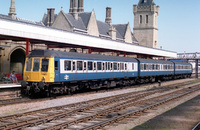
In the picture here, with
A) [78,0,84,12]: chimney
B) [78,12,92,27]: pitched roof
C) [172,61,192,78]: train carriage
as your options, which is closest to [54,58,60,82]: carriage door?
[172,61,192,78]: train carriage

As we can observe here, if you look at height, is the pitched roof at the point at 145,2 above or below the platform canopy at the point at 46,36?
above

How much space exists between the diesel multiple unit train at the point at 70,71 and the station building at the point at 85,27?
13.7 feet

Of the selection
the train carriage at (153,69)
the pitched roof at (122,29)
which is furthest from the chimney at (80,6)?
the train carriage at (153,69)

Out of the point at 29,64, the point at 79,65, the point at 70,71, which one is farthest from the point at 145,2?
the point at 29,64

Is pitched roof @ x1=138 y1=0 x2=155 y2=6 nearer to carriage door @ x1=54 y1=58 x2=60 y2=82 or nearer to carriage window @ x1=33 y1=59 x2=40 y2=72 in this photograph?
carriage door @ x1=54 y1=58 x2=60 y2=82

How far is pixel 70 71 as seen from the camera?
21094mm

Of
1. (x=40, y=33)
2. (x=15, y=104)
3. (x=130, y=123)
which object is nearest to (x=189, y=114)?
(x=130, y=123)

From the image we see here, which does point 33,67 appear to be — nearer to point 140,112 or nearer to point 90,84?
point 90,84

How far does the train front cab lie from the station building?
375cm

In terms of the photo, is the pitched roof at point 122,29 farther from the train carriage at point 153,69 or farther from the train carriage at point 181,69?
the train carriage at point 153,69

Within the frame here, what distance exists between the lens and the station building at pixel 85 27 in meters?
33.8

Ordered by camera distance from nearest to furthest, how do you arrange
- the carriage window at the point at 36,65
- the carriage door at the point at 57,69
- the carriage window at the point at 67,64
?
the carriage door at the point at 57,69
the carriage window at the point at 36,65
the carriage window at the point at 67,64

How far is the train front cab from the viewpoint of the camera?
63.7ft

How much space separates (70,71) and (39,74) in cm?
249
